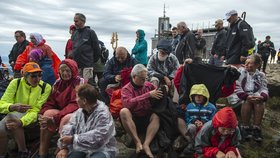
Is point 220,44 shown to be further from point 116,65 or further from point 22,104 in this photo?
point 22,104

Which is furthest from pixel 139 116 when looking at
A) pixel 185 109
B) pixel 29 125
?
pixel 29 125

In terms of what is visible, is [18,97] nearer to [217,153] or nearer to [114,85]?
[114,85]

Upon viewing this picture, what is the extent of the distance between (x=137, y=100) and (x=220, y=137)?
133cm

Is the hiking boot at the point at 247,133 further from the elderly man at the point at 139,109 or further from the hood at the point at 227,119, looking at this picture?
the elderly man at the point at 139,109

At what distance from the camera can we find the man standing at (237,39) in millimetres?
6156

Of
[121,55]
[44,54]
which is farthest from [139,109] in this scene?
[44,54]

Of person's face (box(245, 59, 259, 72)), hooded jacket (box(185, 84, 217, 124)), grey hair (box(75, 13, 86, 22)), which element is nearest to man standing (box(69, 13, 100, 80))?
grey hair (box(75, 13, 86, 22))

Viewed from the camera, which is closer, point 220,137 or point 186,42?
point 220,137

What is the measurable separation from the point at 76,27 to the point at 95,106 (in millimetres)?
3351

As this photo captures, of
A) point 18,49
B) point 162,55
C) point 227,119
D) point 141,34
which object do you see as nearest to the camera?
point 227,119

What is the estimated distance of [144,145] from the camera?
13.8 feet

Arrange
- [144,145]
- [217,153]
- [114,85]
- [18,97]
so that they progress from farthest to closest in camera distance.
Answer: [114,85], [18,97], [144,145], [217,153]

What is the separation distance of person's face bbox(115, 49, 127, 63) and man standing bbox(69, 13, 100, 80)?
3.19 feet

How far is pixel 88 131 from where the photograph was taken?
3.62 metres
